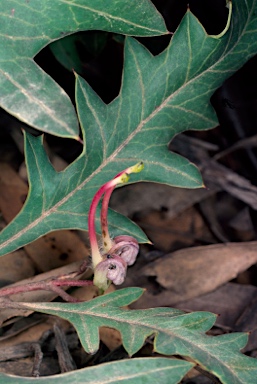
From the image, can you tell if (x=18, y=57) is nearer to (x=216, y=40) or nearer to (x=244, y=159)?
(x=216, y=40)

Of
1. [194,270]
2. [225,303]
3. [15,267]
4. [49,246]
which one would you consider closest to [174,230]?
[194,270]

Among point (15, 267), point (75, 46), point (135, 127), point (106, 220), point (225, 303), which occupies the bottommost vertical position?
point (225, 303)

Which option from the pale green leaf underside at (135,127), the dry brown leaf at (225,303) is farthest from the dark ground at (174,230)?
the pale green leaf underside at (135,127)

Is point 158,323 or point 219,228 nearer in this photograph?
point 158,323

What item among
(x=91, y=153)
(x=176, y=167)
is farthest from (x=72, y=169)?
(x=176, y=167)

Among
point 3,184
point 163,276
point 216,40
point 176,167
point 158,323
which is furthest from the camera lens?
point 3,184

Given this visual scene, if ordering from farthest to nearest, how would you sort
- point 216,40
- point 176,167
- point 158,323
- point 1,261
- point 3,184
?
point 3,184 → point 1,261 → point 176,167 → point 216,40 → point 158,323

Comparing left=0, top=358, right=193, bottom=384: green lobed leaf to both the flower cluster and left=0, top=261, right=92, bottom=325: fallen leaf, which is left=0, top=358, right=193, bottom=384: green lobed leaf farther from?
left=0, top=261, right=92, bottom=325: fallen leaf

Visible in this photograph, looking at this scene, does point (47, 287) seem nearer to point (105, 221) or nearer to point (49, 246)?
point (105, 221)
